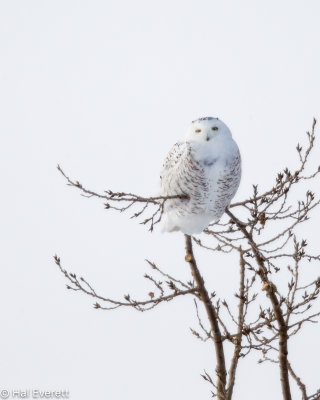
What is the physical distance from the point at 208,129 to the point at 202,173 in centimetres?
31

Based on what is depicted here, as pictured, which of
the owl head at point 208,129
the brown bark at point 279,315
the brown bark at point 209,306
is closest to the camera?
the owl head at point 208,129

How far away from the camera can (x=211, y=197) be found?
192 inches

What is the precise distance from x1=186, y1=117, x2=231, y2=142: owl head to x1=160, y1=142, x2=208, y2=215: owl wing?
0.09 m

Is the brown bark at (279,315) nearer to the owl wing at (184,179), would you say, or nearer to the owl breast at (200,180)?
the owl breast at (200,180)

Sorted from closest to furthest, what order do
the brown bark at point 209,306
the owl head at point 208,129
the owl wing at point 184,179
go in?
the owl head at point 208,129
the owl wing at point 184,179
the brown bark at point 209,306

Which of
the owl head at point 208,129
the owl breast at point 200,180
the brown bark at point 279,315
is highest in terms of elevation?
the owl head at point 208,129

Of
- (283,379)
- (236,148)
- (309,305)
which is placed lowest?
(283,379)

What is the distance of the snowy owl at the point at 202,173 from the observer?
466cm

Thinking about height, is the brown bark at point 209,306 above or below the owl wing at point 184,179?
below

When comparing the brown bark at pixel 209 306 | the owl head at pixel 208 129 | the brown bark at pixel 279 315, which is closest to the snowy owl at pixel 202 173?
the owl head at pixel 208 129

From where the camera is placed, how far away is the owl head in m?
4.62

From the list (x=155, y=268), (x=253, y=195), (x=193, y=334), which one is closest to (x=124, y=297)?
(x=155, y=268)

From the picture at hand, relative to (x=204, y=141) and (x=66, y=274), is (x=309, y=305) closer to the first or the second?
(x=204, y=141)

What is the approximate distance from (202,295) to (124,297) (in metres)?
0.66
